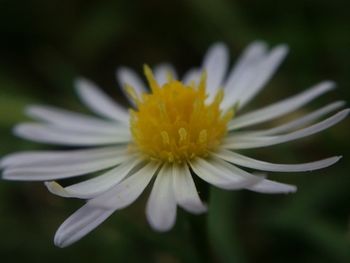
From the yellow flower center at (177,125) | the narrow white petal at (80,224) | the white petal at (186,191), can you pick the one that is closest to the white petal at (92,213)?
the narrow white petal at (80,224)

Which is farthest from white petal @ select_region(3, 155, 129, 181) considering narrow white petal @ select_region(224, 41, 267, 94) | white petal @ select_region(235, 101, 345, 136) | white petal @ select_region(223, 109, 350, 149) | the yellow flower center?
narrow white petal @ select_region(224, 41, 267, 94)

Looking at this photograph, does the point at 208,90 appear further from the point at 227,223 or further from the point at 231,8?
the point at 231,8

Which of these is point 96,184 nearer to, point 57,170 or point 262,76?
point 57,170

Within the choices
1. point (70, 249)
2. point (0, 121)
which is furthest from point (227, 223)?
point (0, 121)

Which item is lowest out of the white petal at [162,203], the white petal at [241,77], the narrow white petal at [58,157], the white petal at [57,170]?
the white petal at [162,203]

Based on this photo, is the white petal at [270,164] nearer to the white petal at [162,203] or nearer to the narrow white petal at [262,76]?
the white petal at [162,203]
